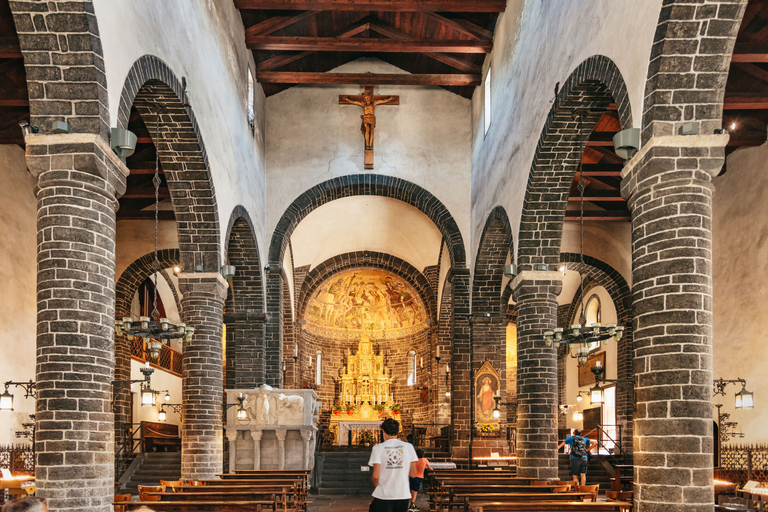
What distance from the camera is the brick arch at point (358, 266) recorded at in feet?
90.5

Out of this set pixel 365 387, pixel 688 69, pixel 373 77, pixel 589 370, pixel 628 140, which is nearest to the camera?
pixel 688 69

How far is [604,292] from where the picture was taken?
83.9 ft

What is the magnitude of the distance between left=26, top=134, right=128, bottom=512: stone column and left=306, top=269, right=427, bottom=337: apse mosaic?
2068 centimetres

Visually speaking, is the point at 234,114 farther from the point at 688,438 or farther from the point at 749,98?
the point at 688,438

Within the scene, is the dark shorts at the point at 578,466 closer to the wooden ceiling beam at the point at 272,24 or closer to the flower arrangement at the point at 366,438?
the flower arrangement at the point at 366,438

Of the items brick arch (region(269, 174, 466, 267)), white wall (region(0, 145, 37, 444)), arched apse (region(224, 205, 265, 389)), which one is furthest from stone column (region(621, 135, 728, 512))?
brick arch (region(269, 174, 466, 267))

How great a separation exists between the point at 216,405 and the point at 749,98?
10913 millimetres

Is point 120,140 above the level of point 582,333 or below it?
above

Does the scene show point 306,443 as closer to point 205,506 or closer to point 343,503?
point 343,503

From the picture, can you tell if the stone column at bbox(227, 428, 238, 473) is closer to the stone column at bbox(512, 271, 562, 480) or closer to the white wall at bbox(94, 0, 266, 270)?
the white wall at bbox(94, 0, 266, 270)

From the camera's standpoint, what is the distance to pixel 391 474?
7113mm

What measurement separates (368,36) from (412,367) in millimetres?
13611

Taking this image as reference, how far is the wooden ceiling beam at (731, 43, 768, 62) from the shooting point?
11.4 metres

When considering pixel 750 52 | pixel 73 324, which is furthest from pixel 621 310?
pixel 73 324
